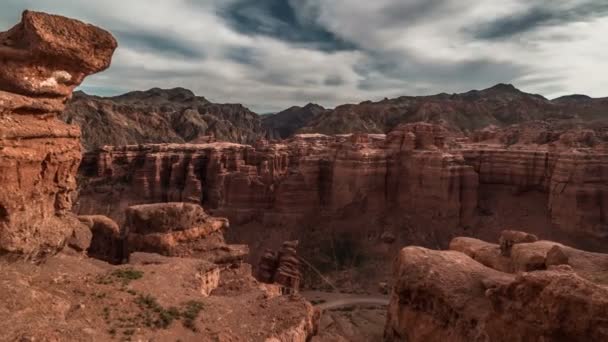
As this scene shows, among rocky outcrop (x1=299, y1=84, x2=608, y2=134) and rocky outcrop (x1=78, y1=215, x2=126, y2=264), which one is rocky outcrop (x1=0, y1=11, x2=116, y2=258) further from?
rocky outcrop (x1=299, y1=84, x2=608, y2=134)

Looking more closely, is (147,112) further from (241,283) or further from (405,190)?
(241,283)

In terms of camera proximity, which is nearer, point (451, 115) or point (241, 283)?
point (241, 283)

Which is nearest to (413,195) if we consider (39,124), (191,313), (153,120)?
(191,313)

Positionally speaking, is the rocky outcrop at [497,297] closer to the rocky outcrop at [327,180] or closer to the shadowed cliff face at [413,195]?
the shadowed cliff face at [413,195]

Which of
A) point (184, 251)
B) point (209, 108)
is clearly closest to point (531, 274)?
point (184, 251)

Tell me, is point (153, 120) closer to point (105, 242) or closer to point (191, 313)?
point (105, 242)

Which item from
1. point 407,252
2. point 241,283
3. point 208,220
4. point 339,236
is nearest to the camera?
point 407,252
